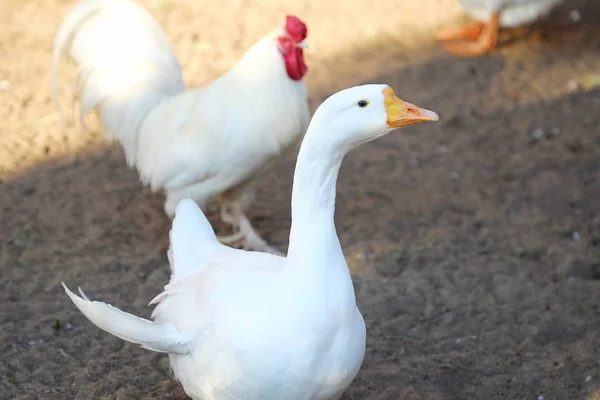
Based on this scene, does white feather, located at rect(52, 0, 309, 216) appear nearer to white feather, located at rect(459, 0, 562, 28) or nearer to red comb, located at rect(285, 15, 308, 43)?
red comb, located at rect(285, 15, 308, 43)

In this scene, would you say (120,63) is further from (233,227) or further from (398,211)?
(398,211)

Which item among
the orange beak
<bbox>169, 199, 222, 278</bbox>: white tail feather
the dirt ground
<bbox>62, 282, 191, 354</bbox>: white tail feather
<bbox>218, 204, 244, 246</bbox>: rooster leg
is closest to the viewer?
the orange beak

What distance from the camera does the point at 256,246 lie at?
15.0ft

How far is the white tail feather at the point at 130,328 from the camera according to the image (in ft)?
9.11

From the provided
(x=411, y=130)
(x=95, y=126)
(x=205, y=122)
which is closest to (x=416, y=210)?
(x=411, y=130)

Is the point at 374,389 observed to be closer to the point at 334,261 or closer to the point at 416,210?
the point at 334,261

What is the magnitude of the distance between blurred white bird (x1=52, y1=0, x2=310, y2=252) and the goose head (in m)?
1.58

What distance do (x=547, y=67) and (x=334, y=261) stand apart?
4391 millimetres

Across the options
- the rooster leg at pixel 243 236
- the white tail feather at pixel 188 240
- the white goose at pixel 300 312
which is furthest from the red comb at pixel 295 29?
the white goose at pixel 300 312

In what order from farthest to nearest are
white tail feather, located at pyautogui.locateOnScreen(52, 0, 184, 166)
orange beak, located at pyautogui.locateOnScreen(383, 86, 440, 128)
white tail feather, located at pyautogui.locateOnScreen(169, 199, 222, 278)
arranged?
1. white tail feather, located at pyautogui.locateOnScreen(52, 0, 184, 166)
2. white tail feather, located at pyautogui.locateOnScreen(169, 199, 222, 278)
3. orange beak, located at pyautogui.locateOnScreen(383, 86, 440, 128)

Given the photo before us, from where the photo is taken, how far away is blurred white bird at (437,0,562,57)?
21.4 ft

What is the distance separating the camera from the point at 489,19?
21.7 feet

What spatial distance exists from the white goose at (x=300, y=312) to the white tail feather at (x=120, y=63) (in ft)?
6.28

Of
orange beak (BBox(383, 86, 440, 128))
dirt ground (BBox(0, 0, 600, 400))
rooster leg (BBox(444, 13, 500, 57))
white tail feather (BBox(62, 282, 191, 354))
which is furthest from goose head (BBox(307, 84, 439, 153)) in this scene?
rooster leg (BBox(444, 13, 500, 57))
